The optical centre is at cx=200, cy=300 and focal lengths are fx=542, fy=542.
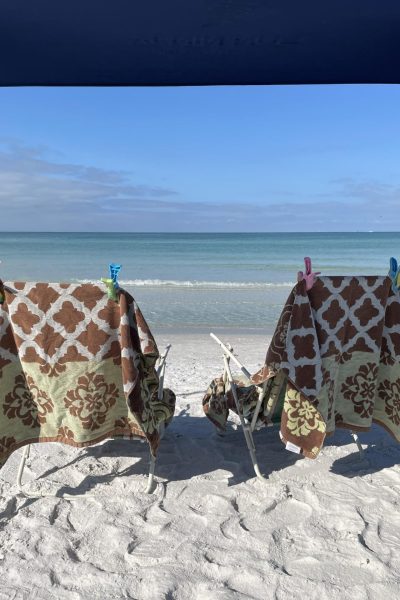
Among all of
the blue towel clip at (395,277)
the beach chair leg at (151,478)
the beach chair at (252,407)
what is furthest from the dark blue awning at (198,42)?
the beach chair leg at (151,478)

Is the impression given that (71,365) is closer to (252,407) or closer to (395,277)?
(252,407)

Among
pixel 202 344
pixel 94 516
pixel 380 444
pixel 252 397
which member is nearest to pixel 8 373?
pixel 94 516

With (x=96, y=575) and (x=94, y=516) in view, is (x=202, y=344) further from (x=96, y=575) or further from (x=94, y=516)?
(x=96, y=575)

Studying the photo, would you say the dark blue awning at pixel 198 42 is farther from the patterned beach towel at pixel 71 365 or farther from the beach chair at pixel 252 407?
the beach chair at pixel 252 407

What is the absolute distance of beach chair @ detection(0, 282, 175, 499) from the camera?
7.29 feet

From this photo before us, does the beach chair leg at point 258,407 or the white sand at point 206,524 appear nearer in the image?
the white sand at point 206,524

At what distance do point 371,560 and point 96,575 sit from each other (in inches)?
37.3

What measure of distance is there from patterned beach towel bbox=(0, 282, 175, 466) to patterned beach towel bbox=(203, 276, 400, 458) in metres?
0.58

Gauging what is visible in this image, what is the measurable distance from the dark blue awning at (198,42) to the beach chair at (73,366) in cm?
104

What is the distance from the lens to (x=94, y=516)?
2207 mm

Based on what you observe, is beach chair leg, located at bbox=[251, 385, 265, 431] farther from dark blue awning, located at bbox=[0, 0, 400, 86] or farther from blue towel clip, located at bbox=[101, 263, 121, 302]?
dark blue awning, located at bbox=[0, 0, 400, 86]

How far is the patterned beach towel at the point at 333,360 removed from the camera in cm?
233

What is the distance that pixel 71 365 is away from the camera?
2.29 meters

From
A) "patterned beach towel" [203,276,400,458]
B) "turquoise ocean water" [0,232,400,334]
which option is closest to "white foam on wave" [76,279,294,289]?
"turquoise ocean water" [0,232,400,334]
